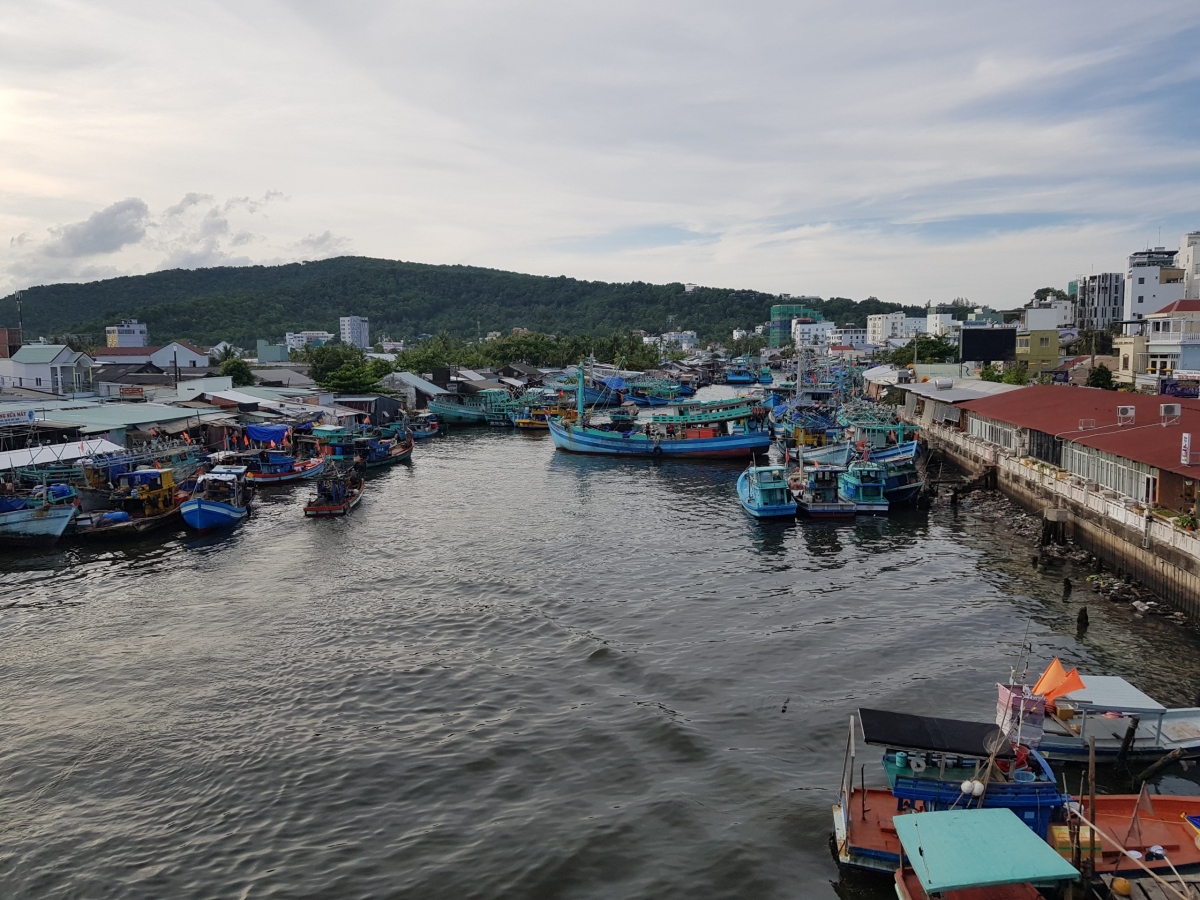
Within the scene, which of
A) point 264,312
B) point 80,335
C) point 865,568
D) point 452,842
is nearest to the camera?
point 452,842

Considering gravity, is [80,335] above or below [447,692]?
above

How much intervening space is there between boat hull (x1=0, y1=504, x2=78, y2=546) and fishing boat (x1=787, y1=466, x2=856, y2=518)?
3229 centimetres

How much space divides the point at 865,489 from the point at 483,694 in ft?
85.1

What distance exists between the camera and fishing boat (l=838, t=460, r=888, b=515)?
40.1 metres

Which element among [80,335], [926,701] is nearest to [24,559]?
[926,701]

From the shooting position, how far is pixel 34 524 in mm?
33469

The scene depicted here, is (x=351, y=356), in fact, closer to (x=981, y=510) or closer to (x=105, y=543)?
(x=105, y=543)

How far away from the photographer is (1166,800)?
13.9 metres

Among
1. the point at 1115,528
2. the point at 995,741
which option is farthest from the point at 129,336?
the point at 995,741

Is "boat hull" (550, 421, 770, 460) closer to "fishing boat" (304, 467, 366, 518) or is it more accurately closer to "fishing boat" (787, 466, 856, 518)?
"fishing boat" (787, 466, 856, 518)

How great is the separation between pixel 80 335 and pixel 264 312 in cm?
5070

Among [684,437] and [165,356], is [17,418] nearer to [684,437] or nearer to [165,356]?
[684,437]

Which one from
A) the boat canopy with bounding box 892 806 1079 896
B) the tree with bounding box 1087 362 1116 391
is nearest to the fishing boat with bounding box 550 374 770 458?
the tree with bounding box 1087 362 1116 391

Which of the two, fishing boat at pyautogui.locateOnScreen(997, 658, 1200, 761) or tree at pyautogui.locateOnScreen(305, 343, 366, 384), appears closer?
fishing boat at pyautogui.locateOnScreen(997, 658, 1200, 761)
